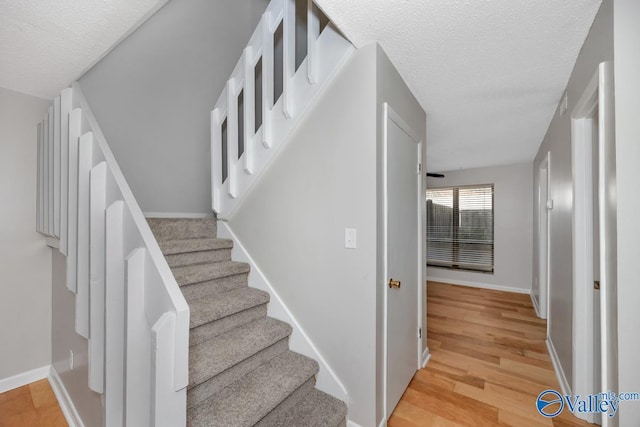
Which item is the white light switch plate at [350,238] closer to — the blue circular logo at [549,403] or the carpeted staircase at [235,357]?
the carpeted staircase at [235,357]

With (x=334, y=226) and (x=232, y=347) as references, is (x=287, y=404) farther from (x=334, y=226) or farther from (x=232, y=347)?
(x=334, y=226)

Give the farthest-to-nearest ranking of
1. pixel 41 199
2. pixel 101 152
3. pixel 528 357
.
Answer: pixel 528 357 < pixel 41 199 < pixel 101 152

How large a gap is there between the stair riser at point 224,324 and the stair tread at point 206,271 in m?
0.33

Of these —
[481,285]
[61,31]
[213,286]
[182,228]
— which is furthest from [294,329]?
[481,285]

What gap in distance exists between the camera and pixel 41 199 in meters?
2.01

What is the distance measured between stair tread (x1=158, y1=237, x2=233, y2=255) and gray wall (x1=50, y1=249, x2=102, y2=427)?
0.61 m

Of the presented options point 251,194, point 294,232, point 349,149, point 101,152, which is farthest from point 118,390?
point 349,149

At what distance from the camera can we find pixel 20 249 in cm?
206

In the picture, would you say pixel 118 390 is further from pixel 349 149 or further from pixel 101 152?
Answer: pixel 349 149

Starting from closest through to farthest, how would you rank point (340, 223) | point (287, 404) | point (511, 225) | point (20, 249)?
point (287, 404), point (340, 223), point (20, 249), point (511, 225)

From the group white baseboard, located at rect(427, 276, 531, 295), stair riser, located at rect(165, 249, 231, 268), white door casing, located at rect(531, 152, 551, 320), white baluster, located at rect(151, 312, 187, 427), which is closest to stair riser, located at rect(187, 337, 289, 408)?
white baluster, located at rect(151, 312, 187, 427)

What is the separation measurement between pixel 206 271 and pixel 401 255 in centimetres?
144

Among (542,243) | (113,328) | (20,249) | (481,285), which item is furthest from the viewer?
(481,285)

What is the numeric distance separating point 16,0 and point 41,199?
4.92 feet
